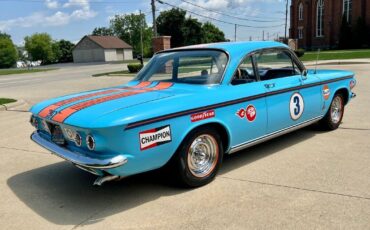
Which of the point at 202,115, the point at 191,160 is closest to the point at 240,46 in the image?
the point at 202,115

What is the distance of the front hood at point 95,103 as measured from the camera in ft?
12.2

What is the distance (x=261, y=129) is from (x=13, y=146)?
4271 millimetres

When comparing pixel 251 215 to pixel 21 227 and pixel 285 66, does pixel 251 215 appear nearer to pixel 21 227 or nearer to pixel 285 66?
pixel 21 227

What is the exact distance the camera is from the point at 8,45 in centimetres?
8444

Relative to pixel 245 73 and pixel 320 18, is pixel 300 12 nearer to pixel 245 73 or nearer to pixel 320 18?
pixel 320 18

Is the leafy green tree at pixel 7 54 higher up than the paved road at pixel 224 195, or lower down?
higher up

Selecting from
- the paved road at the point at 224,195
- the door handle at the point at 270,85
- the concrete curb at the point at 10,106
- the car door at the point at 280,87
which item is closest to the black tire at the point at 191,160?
the paved road at the point at 224,195

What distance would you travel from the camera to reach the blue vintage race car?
361cm

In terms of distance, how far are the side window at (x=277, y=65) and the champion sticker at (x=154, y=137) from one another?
1.95 meters

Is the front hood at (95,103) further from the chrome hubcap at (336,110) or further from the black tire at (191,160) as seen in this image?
the chrome hubcap at (336,110)

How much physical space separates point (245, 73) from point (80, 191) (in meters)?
2.44

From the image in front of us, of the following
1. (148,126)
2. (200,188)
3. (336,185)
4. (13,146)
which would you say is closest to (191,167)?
(200,188)

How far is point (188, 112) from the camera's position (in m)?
4.00

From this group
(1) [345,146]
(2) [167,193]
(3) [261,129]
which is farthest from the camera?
(1) [345,146]
